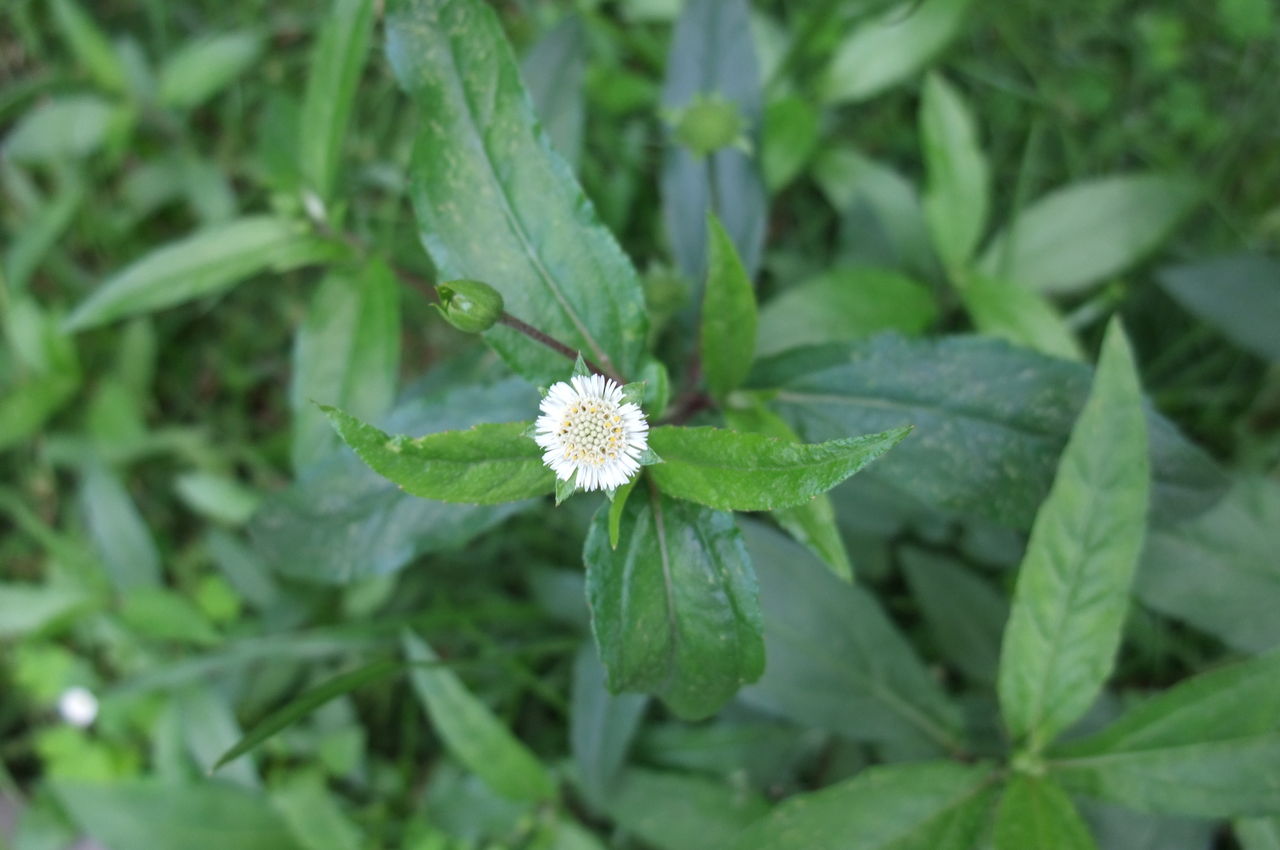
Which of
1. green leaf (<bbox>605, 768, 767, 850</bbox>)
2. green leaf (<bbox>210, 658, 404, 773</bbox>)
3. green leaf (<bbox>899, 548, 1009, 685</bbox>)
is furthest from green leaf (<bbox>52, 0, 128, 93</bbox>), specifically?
green leaf (<bbox>899, 548, 1009, 685</bbox>)

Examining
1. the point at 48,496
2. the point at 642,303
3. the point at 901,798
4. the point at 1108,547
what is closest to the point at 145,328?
the point at 48,496

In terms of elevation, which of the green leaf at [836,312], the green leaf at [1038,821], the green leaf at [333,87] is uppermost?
the green leaf at [333,87]

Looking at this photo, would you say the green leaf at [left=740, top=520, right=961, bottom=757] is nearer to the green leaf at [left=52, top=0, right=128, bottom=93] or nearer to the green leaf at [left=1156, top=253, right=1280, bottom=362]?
Result: the green leaf at [left=1156, top=253, right=1280, bottom=362]

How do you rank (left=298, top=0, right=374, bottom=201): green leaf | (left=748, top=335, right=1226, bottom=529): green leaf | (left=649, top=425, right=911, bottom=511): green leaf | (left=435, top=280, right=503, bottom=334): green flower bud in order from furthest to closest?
1. (left=298, top=0, right=374, bottom=201): green leaf
2. (left=748, top=335, right=1226, bottom=529): green leaf
3. (left=435, top=280, right=503, bottom=334): green flower bud
4. (left=649, top=425, right=911, bottom=511): green leaf

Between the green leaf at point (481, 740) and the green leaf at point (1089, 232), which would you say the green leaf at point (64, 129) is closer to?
the green leaf at point (481, 740)

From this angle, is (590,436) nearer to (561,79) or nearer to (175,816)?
(561,79)

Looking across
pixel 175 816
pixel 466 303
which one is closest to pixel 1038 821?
pixel 466 303

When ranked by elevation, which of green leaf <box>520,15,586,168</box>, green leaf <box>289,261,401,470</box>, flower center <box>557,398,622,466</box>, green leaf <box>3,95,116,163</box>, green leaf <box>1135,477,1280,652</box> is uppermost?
green leaf <box>3,95,116,163</box>

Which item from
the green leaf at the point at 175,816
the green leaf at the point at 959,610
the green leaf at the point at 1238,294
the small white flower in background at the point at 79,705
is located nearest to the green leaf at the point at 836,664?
the green leaf at the point at 959,610
